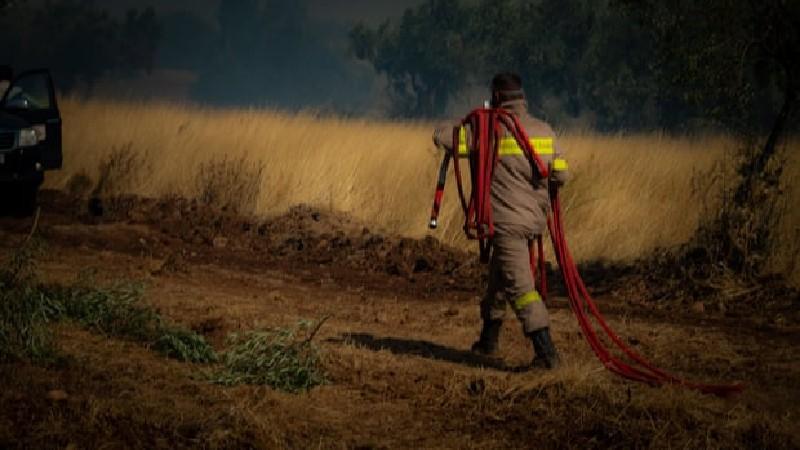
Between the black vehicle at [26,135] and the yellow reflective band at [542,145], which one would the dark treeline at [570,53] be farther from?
the black vehicle at [26,135]

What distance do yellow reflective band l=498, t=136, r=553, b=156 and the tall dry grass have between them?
5016mm

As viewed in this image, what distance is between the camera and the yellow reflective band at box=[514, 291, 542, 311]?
24.1 feet

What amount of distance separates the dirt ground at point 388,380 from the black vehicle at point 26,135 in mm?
1772

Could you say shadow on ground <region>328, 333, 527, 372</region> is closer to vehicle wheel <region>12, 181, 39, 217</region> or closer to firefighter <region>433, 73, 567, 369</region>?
firefighter <region>433, 73, 567, 369</region>

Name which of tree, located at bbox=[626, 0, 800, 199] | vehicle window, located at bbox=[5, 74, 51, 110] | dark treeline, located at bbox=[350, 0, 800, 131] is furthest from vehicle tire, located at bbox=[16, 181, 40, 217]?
tree, located at bbox=[626, 0, 800, 199]

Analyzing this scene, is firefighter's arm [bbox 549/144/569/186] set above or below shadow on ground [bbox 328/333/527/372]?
above

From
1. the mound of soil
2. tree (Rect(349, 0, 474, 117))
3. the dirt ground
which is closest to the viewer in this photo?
the dirt ground

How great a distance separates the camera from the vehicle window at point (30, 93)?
14.6 meters

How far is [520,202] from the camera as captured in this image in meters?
7.39

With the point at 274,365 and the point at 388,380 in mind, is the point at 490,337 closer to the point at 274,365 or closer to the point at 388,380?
the point at 388,380

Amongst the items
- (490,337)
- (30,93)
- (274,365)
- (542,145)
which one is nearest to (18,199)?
(30,93)

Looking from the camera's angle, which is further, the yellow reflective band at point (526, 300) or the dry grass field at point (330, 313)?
the yellow reflective band at point (526, 300)

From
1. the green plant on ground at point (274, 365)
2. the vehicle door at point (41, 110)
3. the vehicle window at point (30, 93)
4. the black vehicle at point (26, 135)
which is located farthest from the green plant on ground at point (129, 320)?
the vehicle window at point (30, 93)

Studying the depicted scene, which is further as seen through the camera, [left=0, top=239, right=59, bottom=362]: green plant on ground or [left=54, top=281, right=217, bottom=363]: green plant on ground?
[left=54, top=281, right=217, bottom=363]: green plant on ground
